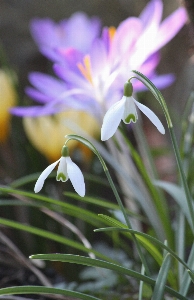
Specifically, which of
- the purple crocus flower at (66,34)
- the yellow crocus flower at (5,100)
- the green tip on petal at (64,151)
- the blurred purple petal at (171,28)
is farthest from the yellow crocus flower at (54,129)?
the green tip on petal at (64,151)

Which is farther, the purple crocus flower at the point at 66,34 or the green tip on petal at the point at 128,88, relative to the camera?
the purple crocus flower at the point at 66,34

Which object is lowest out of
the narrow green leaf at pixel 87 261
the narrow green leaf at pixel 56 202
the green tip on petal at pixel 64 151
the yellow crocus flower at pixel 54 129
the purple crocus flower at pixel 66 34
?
the narrow green leaf at pixel 87 261

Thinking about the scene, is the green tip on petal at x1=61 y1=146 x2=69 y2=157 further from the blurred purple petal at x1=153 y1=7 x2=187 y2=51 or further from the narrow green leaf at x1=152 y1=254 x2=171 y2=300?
the blurred purple petal at x1=153 y1=7 x2=187 y2=51

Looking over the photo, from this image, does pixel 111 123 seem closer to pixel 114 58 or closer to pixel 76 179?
pixel 76 179

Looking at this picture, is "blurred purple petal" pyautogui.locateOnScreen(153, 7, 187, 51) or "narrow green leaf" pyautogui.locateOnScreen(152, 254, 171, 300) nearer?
"narrow green leaf" pyautogui.locateOnScreen(152, 254, 171, 300)

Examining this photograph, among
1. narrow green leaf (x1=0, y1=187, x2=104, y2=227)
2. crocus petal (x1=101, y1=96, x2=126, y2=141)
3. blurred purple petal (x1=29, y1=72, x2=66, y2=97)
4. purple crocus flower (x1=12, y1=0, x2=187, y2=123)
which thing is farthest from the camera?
blurred purple petal (x1=29, y1=72, x2=66, y2=97)

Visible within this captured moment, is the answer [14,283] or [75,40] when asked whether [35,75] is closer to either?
[75,40]

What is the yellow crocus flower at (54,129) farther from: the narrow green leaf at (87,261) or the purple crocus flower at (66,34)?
the narrow green leaf at (87,261)

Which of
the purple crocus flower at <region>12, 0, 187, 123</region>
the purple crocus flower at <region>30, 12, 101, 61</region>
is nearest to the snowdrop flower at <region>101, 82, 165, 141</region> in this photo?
the purple crocus flower at <region>12, 0, 187, 123</region>

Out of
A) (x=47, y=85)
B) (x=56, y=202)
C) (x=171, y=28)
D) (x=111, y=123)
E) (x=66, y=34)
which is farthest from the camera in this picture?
(x=66, y=34)

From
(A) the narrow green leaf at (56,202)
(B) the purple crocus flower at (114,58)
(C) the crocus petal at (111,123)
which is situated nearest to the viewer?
(C) the crocus petal at (111,123)

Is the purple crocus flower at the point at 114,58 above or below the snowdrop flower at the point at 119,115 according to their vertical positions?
above

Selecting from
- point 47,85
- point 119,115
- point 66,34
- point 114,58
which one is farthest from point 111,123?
point 66,34
